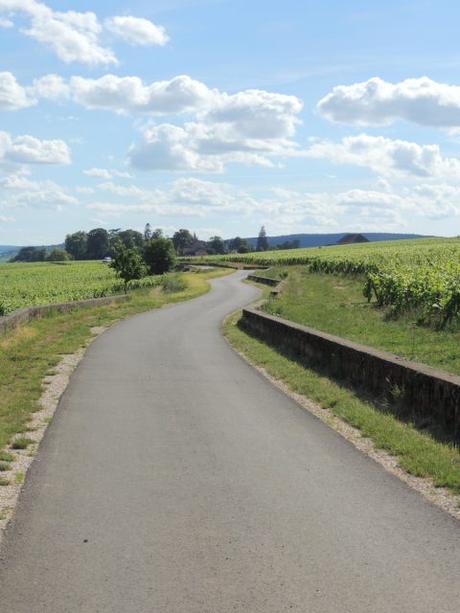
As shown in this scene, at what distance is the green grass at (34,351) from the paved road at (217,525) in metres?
0.74

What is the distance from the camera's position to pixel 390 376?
10695 millimetres

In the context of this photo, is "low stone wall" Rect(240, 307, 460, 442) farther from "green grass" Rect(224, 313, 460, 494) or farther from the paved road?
the paved road

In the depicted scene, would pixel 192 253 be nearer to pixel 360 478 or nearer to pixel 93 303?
pixel 93 303

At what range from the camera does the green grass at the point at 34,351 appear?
10102 millimetres

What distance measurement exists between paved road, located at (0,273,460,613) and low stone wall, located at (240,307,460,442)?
1397mm

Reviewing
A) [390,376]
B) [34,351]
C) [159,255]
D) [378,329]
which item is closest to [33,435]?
[390,376]

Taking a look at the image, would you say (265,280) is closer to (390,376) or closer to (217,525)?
(390,376)

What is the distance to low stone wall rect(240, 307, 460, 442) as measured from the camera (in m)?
A: 8.80

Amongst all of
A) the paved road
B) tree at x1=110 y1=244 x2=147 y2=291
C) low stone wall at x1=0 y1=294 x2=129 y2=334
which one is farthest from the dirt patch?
tree at x1=110 y1=244 x2=147 y2=291

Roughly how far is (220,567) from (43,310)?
76.1ft

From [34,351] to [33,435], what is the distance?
360 inches

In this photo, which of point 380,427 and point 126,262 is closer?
point 380,427

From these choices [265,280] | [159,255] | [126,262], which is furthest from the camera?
[159,255]

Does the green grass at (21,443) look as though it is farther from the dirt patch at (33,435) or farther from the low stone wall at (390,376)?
the low stone wall at (390,376)
